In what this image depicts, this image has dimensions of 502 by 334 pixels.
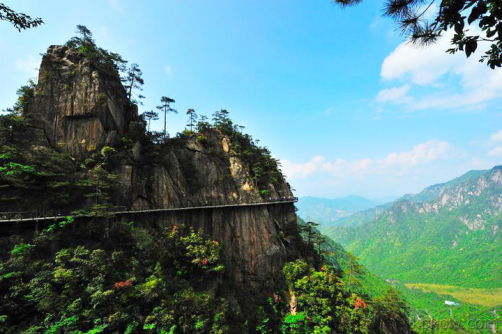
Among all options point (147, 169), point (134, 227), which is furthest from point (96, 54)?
point (134, 227)

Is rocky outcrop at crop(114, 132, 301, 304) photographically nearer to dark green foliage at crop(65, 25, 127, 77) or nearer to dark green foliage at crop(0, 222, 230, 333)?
dark green foliage at crop(0, 222, 230, 333)

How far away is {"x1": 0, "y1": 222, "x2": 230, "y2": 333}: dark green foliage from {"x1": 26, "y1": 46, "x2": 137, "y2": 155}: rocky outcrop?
10232 mm

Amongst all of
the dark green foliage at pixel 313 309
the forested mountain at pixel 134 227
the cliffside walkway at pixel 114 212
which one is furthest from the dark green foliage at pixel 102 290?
the dark green foliage at pixel 313 309

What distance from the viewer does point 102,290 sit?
15.0 metres

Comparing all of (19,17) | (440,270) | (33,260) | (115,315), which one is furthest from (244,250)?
(440,270)

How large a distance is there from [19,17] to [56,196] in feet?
60.8

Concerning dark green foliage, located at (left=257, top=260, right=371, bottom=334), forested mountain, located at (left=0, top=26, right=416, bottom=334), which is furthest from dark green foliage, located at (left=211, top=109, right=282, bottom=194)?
dark green foliage, located at (left=257, top=260, right=371, bottom=334)

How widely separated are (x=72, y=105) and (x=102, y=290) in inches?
800

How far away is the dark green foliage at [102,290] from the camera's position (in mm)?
13453

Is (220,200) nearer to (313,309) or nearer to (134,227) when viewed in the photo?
(134,227)

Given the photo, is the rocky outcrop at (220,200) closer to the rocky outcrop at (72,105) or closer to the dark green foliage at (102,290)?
the dark green foliage at (102,290)

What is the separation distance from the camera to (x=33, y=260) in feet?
50.1

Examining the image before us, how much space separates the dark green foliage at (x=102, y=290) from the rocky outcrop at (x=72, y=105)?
10232 mm

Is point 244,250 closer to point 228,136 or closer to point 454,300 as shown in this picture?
point 228,136
